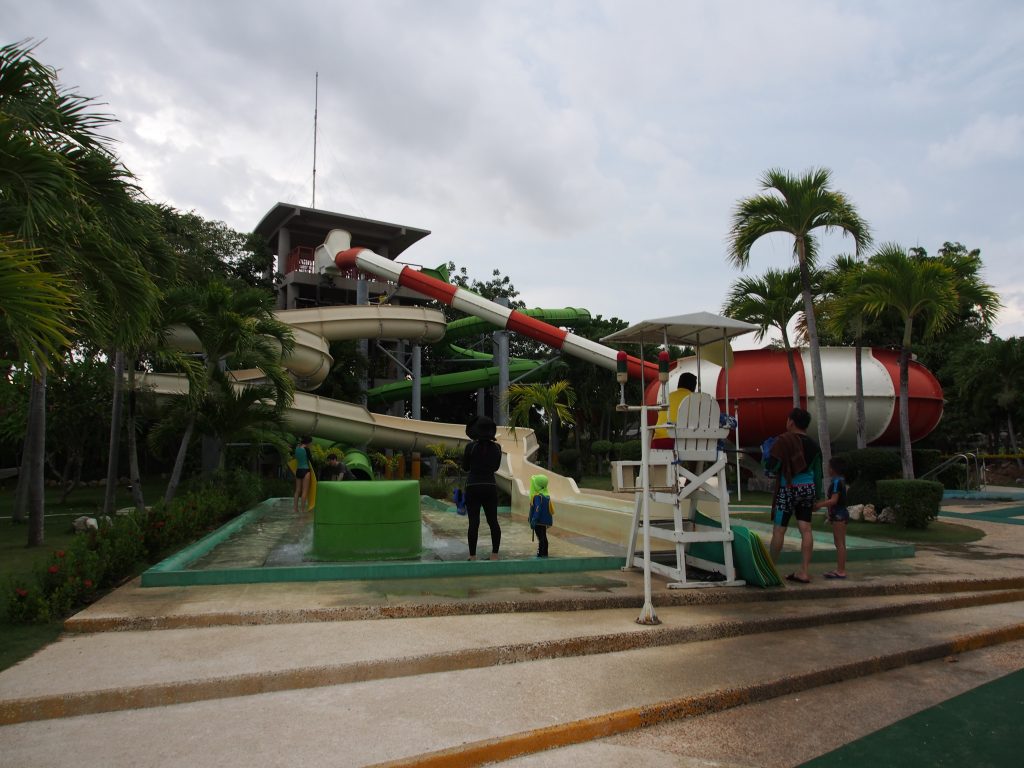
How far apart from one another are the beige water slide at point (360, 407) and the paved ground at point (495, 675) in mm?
9622

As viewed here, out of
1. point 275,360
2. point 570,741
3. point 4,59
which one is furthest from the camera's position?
point 275,360

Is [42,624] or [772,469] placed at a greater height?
[772,469]

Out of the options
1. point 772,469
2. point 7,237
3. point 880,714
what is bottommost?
point 880,714

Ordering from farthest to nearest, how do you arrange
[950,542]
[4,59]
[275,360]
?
[275,360]
[950,542]
[4,59]

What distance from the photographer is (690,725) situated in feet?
12.7

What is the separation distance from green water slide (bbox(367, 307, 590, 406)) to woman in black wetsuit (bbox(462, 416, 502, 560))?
88.8ft

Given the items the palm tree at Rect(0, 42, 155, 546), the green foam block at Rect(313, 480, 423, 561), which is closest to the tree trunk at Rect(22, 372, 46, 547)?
the palm tree at Rect(0, 42, 155, 546)

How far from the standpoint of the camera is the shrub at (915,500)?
1191 cm

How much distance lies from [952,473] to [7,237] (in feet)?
85.8

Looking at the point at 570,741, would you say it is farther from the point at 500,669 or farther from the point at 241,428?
the point at 241,428

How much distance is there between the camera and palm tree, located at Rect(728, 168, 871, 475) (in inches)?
537

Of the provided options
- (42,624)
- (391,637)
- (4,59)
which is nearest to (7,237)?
(4,59)

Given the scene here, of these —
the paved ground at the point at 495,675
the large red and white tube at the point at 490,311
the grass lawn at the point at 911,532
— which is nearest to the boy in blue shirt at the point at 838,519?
the paved ground at the point at 495,675

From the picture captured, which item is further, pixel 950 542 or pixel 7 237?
pixel 950 542
